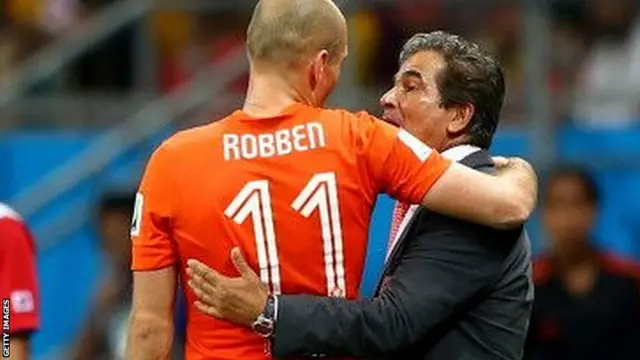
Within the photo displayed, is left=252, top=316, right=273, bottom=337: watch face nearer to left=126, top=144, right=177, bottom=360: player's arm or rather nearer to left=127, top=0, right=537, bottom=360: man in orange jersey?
left=127, top=0, right=537, bottom=360: man in orange jersey

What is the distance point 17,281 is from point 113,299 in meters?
→ 3.79

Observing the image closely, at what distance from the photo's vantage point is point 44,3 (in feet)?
45.5

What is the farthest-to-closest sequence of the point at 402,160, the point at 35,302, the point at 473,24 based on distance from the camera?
the point at 473,24
the point at 35,302
the point at 402,160

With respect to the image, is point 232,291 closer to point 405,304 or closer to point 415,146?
point 405,304

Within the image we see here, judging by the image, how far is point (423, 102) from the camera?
6488mm

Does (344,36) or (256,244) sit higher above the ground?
(344,36)

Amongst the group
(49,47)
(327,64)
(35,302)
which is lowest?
(35,302)

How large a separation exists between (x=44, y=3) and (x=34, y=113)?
153 cm

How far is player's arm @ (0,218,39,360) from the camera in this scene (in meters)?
7.04

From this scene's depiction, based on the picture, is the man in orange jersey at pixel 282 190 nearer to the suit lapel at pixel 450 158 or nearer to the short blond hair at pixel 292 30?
the short blond hair at pixel 292 30

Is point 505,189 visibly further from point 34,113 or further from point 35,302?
point 34,113

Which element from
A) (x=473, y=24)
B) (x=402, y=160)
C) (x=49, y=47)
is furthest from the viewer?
(x=49, y=47)

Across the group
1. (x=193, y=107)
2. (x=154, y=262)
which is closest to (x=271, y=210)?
(x=154, y=262)

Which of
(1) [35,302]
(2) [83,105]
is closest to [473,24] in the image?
(2) [83,105]
